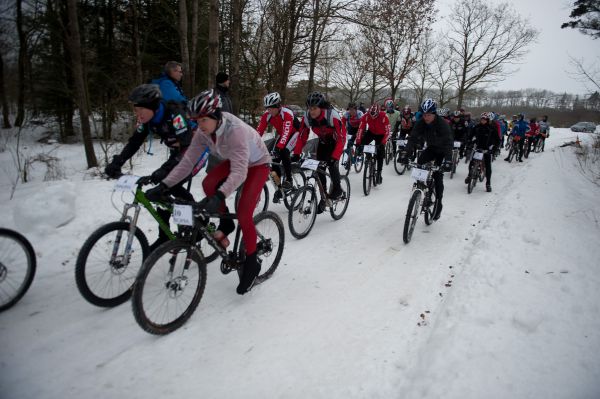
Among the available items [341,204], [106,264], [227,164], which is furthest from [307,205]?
[106,264]

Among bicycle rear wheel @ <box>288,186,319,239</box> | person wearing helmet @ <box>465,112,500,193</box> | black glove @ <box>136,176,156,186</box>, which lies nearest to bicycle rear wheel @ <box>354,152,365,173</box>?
person wearing helmet @ <box>465,112,500,193</box>

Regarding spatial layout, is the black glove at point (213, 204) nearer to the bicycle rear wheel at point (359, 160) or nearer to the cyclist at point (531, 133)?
the bicycle rear wheel at point (359, 160)

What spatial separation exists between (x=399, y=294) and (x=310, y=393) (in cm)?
178

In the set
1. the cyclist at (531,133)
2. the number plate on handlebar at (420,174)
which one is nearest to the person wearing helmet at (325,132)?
the number plate on handlebar at (420,174)

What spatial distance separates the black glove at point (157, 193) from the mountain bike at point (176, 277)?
18 cm

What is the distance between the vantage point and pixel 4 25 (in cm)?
799

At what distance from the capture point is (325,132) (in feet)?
19.5

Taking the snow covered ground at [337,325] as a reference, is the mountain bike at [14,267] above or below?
above

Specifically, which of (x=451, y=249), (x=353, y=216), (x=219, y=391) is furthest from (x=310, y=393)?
(x=353, y=216)

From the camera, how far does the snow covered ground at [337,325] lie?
2.42 meters

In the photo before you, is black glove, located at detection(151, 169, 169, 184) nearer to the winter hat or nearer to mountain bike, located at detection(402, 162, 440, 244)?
the winter hat

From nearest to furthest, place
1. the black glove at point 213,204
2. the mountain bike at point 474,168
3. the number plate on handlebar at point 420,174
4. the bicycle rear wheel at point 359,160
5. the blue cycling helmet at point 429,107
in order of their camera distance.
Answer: the black glove at point 213,204, the number plate on handlebar at point 420,174, the blue cycling helmet at point 429,107, the mountain bike at point 474,168, the bicycle rear wheel at point 359,160

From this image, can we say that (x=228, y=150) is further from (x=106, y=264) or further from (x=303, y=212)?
(x=303, y=212)

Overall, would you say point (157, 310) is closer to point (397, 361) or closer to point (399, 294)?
point (397, 361)
